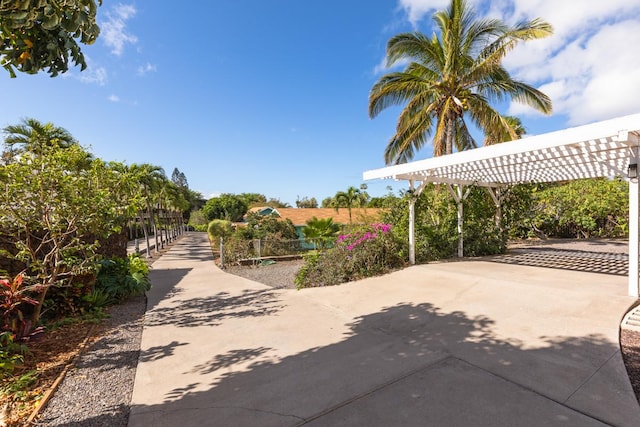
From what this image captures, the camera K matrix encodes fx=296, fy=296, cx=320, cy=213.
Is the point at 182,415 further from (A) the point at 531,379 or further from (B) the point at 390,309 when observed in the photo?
→ (B) the point at 390,309

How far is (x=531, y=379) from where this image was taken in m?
2.83

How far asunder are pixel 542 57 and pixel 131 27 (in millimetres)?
12272

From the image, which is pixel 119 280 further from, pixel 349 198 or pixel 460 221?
pixel 349 198

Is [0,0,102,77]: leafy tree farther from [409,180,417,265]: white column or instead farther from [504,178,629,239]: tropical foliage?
[504,178,629,239]: tropical foliage

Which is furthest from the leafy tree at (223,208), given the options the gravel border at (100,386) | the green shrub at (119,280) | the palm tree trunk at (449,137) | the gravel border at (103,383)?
the gravel border at (100,386)

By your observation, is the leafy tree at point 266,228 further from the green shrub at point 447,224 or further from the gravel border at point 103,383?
the gravel border at point 103,383

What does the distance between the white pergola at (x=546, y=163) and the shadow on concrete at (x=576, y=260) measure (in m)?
1.79

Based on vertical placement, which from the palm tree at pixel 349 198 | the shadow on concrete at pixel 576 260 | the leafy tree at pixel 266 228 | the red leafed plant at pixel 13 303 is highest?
the palm tree at pixel 349 198

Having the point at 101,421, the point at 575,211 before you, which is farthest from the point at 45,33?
the point at 575,211

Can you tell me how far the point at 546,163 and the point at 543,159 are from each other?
1.02 meters

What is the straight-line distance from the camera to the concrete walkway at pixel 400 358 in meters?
2.46

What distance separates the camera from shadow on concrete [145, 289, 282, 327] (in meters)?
5.32

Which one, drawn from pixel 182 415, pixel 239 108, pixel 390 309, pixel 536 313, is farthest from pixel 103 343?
pixel 239 108

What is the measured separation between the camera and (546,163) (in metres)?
7.64
